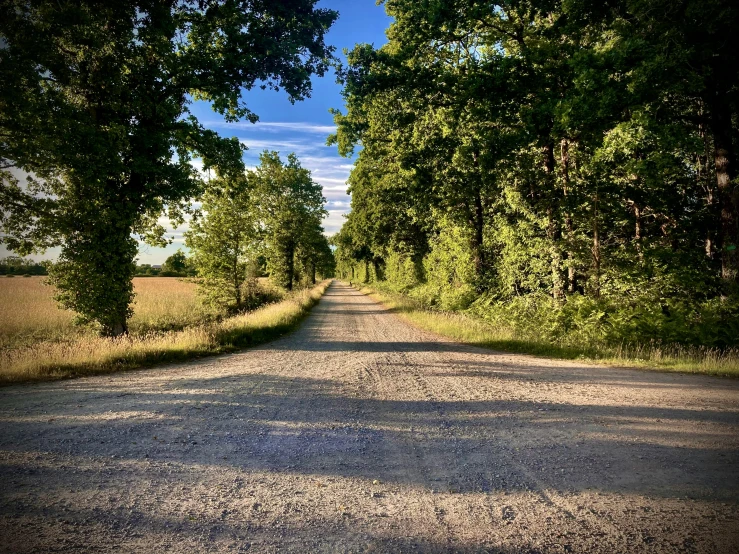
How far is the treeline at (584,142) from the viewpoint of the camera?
973 cm

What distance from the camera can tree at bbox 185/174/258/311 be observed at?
1806 centimetres

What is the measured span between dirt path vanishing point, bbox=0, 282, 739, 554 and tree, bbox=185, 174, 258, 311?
11854 mm

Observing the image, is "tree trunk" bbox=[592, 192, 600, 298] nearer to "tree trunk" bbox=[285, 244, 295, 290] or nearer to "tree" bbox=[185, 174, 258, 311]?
"tree" bbox=[185, 174, 258, 311]

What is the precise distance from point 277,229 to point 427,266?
12.9m

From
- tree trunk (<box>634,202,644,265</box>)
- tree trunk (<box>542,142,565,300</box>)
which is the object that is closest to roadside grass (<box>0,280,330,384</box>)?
tree trunk (<box>542,142,565,300</box>)

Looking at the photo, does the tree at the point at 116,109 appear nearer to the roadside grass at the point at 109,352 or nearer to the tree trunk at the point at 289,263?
the roadside grass at the point at 109,352

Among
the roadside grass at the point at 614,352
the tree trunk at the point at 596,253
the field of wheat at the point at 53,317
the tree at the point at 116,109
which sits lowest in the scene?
the roadside grass at the point at 614,352

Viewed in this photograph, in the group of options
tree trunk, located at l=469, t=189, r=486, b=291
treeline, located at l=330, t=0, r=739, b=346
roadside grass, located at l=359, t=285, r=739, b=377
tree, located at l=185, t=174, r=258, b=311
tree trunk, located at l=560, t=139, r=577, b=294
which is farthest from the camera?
tree trunk, located at l=469, t=189, r=486, b=291

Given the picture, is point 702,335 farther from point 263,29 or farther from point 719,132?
point 263,29

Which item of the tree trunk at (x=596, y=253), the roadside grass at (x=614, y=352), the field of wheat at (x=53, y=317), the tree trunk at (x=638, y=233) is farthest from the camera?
the tree trunk at (x=596, y=253)

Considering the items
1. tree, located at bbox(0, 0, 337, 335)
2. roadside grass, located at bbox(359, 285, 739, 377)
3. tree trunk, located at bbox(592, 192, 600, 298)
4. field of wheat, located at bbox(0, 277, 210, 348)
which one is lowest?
roadside grass, located at bbox(359, 285, 739, 377)

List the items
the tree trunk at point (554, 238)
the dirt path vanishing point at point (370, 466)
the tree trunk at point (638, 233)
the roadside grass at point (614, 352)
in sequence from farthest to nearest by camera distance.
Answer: the tree trunk at point (554, 238)
the tree trunk at point (638, 233)
the roadside grass at point (614, 352)
the dirt path vanishing point at point (370, 466)

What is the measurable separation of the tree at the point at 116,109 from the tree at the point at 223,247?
193 inches

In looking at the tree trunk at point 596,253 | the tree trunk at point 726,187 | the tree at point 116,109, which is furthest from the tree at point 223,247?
Result: the tree trunk at point 726,187
